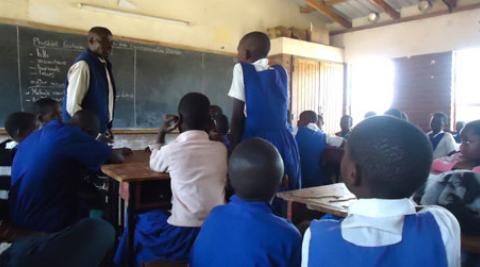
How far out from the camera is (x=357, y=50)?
6.98m

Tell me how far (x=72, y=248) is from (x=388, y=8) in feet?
20.8

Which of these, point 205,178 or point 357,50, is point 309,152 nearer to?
point 205,178

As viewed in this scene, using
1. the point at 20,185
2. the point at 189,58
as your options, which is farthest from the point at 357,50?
the point at 20,185

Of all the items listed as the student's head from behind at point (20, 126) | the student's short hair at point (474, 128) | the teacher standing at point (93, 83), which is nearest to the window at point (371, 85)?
the student's short hair at point (474, 128)

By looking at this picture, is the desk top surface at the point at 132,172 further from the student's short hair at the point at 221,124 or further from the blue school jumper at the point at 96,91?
the student's short hair at the point at 221,124

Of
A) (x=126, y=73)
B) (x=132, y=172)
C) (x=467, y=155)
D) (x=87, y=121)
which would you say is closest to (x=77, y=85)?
(x=87, y=121)

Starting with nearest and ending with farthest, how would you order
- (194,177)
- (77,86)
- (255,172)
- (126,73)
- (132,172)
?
(255,172)
(194,177)
(132,172)
(77,86)
(126,73)

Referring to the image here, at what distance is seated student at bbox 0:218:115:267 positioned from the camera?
3.12ft

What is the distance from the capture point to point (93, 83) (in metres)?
2.79

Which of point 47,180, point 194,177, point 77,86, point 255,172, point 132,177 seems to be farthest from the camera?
point 77,86

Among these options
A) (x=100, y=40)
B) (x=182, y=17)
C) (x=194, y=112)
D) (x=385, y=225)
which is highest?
(x=182, y=17)

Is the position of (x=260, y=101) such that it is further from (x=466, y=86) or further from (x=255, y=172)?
(x=466, y=86)

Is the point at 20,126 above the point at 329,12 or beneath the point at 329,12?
beneath

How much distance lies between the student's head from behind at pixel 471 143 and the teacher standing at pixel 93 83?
85.7 inches
